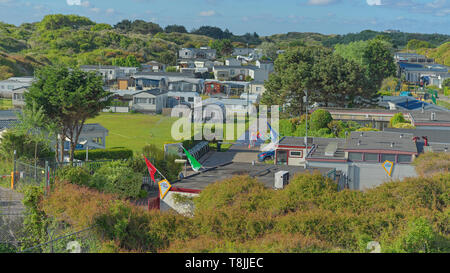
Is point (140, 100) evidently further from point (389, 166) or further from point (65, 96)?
point (389, 166)

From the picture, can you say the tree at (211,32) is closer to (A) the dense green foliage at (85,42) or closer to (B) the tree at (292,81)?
(A) the dense green foliage at (85,42)

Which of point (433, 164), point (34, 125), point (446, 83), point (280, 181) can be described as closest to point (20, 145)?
point (34, 125)

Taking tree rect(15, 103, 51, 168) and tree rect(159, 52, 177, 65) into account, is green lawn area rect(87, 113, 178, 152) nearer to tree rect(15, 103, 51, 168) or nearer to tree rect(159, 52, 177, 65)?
tree rect(15, 103, 51, 168)

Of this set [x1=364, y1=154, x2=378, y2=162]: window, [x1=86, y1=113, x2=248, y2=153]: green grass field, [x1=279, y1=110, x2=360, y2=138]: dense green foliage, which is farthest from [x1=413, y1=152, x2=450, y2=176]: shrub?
[x1=86, y1=113, x2=248, y2=153]: green grass field

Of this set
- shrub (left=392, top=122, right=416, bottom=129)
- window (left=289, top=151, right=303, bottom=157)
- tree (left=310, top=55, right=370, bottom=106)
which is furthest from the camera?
tree (left=310, top=55, right=370, bottom=106)
